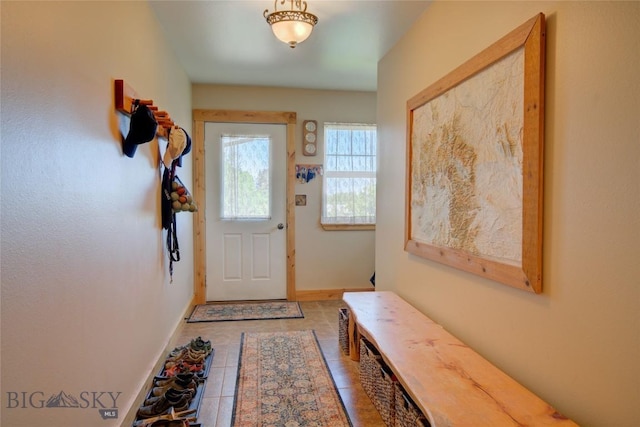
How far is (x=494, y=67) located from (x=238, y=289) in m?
3.60

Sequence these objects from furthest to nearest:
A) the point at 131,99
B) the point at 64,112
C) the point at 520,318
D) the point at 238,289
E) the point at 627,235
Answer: the point at 238,289, the point at 131,99, the point at 520,318, the point at 64,112, the point at 627,235

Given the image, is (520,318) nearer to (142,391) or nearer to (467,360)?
(467,360)

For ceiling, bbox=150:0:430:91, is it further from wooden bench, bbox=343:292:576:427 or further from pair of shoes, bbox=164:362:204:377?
pair of shoes, bbox=164:362:204:377

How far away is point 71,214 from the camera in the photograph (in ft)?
4.52

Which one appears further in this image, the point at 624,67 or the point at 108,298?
the point at 108,298

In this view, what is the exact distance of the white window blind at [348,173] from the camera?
453 centimetres

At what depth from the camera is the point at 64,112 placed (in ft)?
4.31

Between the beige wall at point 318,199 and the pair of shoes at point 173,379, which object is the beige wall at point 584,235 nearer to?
the pair of shoes at point 173,379

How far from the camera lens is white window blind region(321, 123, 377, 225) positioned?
4.53 metres

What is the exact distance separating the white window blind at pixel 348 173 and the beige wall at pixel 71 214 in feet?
8.07

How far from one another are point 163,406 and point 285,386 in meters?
0.72

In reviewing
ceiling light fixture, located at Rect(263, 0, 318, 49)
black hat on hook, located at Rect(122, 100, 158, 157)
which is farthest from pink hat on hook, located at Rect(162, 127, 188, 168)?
ceiling light fixture, located at Rect(263, 0, 318, 49)

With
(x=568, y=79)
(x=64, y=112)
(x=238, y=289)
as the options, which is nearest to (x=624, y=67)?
(x=568, y=79)

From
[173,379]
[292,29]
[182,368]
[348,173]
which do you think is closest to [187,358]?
[182,368]
